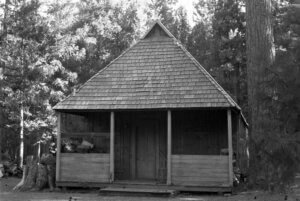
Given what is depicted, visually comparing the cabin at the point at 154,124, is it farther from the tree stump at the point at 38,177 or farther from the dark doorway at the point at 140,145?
the tree stump at the point at 38,177

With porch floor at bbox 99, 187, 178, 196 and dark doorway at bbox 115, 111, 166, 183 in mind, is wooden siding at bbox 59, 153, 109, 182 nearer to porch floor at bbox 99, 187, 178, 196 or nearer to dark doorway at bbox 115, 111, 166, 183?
porch floor at bbox 99, 187, 178, 196

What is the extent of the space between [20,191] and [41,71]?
893 centimetres

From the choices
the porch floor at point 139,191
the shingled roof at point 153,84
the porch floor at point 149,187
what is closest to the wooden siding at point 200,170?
the porch floor at point 149,187

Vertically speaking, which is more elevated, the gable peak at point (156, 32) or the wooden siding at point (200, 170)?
the gable peak at point (156, 32)

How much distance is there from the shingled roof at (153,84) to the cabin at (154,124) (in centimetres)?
3

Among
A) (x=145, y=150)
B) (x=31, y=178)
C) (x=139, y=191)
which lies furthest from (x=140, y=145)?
(x=31, y=178)

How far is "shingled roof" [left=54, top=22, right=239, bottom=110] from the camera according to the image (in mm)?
14648

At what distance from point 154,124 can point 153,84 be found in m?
2.06

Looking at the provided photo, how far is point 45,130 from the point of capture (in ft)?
81.7

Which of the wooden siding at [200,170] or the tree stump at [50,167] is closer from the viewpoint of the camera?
the wooden siding at [200,170]

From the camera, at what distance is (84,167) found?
49.6 ft

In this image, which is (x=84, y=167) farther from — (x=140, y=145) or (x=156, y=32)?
(x=156, y=32)

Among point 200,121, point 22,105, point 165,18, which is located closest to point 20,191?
point 200,121

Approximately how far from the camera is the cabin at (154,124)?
566 inches
